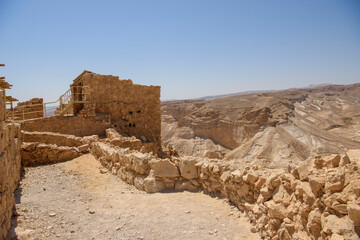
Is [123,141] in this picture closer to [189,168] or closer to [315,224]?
[189,168]

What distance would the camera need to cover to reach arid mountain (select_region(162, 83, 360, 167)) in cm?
3014

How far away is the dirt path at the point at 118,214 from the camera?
3859 mm

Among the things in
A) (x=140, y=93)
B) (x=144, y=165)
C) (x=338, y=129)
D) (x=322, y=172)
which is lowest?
(x=338, y=129)

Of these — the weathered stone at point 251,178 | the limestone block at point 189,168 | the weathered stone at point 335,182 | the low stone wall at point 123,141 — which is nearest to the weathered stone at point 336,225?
the weathered stone at point 335,182

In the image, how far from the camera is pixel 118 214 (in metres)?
4.54

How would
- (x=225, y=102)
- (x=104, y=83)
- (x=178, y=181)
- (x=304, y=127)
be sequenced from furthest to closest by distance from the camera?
1. (x=225, y=102)
2. (x=304, y=127)
3. (x=104, y=83)
4. (x=178, y=181)

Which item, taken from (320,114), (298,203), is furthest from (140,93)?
(320,114)

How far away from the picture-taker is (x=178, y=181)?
5625 millimetres

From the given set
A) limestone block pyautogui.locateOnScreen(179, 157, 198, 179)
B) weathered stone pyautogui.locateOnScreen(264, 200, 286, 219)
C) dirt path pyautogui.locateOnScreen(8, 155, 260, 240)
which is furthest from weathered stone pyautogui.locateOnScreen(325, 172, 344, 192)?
Result: limestone block pyautogui.locateOnScreen(179, 157, 198, 179)

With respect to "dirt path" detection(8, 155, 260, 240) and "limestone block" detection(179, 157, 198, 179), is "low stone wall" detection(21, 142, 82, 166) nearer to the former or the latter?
"dirt path" detection(8, 155, 260, 240)

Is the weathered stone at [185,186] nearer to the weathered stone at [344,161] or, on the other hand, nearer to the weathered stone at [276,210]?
the weathered stone at [276,210]

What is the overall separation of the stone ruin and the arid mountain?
20.3 metres

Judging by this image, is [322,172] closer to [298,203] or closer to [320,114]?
[298,203]

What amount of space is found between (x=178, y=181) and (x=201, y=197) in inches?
28.7
